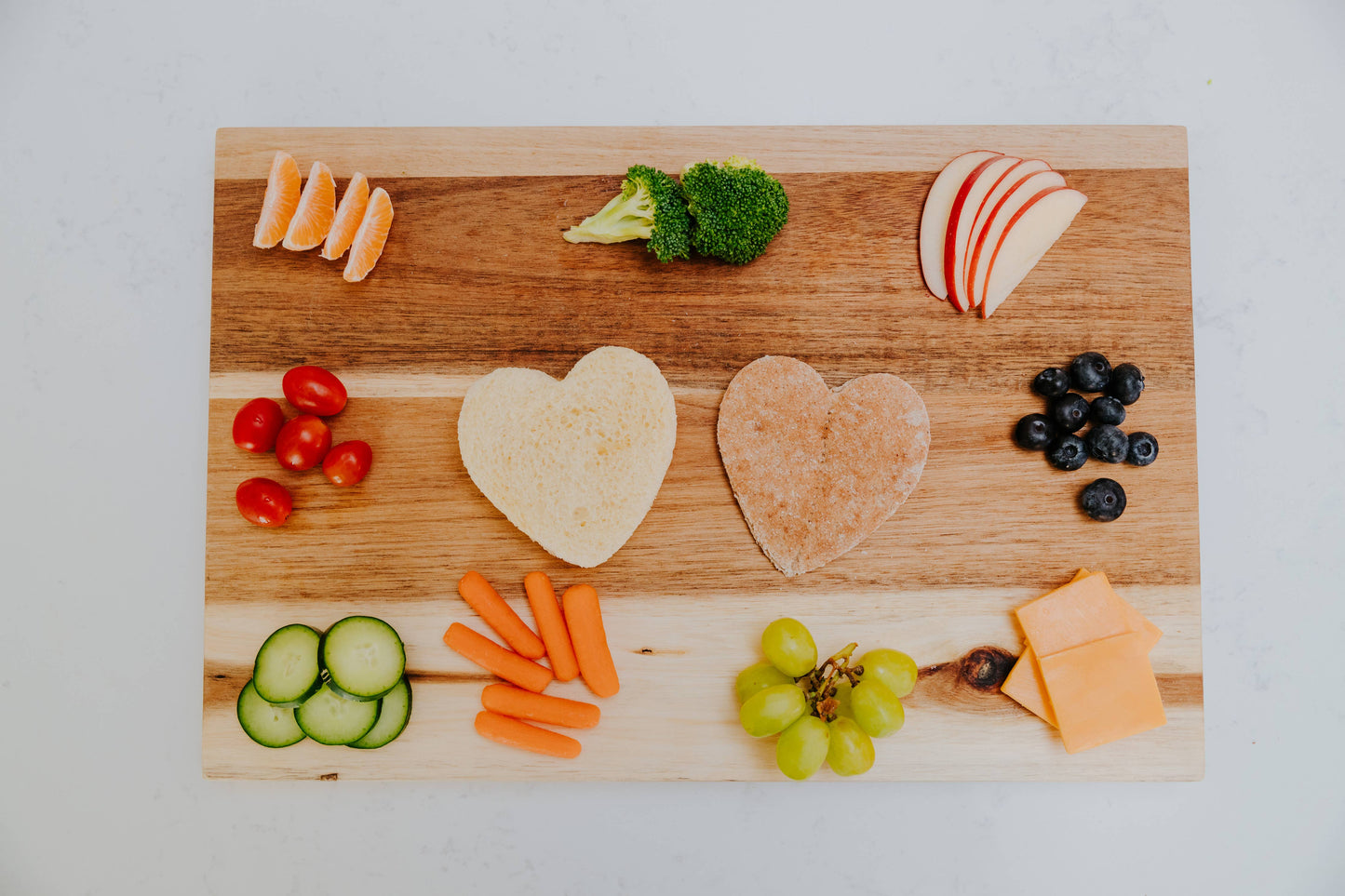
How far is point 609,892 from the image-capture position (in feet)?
8.66

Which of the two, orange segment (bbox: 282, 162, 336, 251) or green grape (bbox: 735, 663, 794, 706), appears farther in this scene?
orange segment (bbox: 282, 162, 336, 251)

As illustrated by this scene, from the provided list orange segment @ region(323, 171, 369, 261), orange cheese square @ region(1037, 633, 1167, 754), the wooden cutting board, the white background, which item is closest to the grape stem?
the wooden cutting board

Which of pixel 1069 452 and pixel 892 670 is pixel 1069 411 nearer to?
pixel 1069 452

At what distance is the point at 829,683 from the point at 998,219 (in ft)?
5.53

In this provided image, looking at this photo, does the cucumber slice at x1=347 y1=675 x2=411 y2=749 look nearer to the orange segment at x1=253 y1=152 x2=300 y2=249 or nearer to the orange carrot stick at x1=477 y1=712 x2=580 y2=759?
the orange carrot stick at x1=477 y1=712 x2=580 y2=759

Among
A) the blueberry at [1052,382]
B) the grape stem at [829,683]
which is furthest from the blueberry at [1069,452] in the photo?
the grape stem at [829,683]

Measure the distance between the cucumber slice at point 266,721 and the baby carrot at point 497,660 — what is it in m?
0.58

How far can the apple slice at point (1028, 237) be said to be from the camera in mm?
2518

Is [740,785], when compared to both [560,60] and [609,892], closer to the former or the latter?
[609,892]

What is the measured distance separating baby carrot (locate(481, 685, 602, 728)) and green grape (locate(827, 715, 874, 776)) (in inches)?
31.3

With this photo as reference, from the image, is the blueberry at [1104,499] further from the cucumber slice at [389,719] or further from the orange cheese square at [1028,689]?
the cucumber slice at [389,719]

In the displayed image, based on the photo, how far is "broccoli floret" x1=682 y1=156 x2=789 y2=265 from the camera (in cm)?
240

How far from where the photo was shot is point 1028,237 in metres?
2.55

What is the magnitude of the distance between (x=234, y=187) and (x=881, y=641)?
2821 mm
